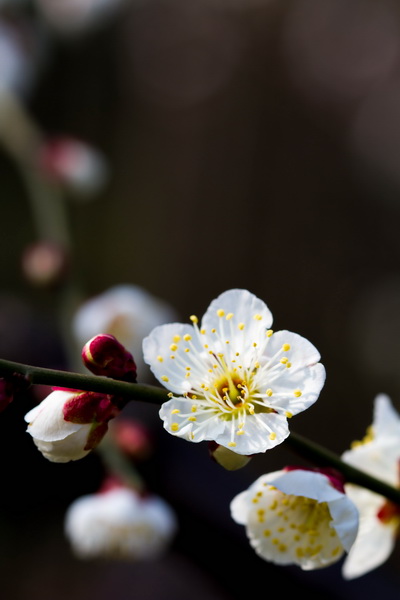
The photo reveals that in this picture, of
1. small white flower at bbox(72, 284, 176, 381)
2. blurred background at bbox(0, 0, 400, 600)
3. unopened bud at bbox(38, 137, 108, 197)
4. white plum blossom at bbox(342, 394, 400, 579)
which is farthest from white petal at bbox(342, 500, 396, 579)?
blurred background at bbox(0, 0, 400, 600)

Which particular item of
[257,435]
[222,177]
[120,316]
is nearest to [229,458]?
[257,435]

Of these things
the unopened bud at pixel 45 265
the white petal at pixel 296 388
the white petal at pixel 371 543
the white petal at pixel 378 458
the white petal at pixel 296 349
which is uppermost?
the white petal at pixel 296 349

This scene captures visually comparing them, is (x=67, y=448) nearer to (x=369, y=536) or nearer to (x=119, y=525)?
(x=369, y=536)

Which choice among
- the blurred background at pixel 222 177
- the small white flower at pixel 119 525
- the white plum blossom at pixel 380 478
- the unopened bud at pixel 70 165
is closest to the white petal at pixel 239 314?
the white plum blossom at pixel 380 478

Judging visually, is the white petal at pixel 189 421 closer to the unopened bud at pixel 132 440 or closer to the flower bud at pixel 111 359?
the flower bud at pixel 111 359

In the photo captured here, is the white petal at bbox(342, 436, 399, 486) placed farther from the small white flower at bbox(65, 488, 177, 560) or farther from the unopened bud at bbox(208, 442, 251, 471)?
the small white flower at bbox(65, 488, 177, 560)

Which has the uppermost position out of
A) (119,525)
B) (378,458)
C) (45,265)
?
(378,458)

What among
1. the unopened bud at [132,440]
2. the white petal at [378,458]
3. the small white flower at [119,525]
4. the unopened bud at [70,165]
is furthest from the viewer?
the unopened bud at [70,165]
